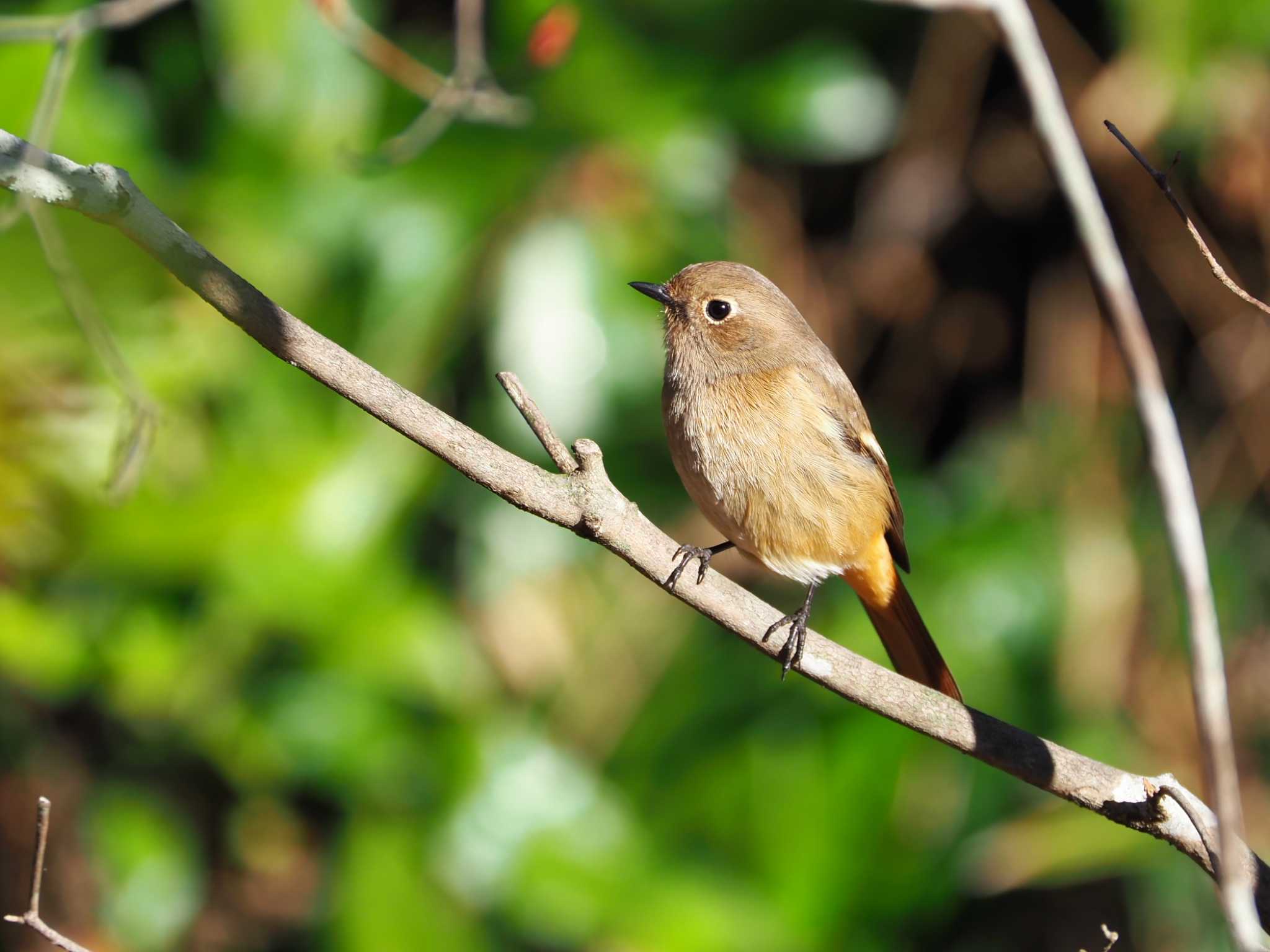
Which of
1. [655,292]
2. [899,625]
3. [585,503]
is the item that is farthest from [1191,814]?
[655,292]

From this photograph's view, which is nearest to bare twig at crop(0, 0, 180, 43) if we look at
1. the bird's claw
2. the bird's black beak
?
the bird's black beak

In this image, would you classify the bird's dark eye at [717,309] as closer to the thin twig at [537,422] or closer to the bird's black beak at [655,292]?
the bird's black beak at [655,292]

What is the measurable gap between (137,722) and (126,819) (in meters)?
0.41

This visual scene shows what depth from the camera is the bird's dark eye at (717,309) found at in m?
3.59

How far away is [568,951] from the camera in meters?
4.08

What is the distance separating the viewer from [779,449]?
333cm

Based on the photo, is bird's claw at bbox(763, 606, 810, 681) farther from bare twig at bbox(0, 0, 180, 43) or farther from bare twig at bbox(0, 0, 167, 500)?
bare twig at bbox(0, 0, 180, 43)

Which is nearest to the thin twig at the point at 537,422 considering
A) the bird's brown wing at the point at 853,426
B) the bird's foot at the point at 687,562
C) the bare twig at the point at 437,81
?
the bird's foot at the point at 687,562

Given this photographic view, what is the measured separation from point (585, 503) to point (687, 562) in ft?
1.16

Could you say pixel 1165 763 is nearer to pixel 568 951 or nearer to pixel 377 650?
pixel 568 951

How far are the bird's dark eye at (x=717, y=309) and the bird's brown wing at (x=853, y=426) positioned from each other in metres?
0.27

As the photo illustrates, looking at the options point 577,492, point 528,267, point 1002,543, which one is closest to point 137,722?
point 528,267

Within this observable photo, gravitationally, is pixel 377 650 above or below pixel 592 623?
below

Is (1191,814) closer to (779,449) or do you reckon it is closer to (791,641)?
(791,641)
